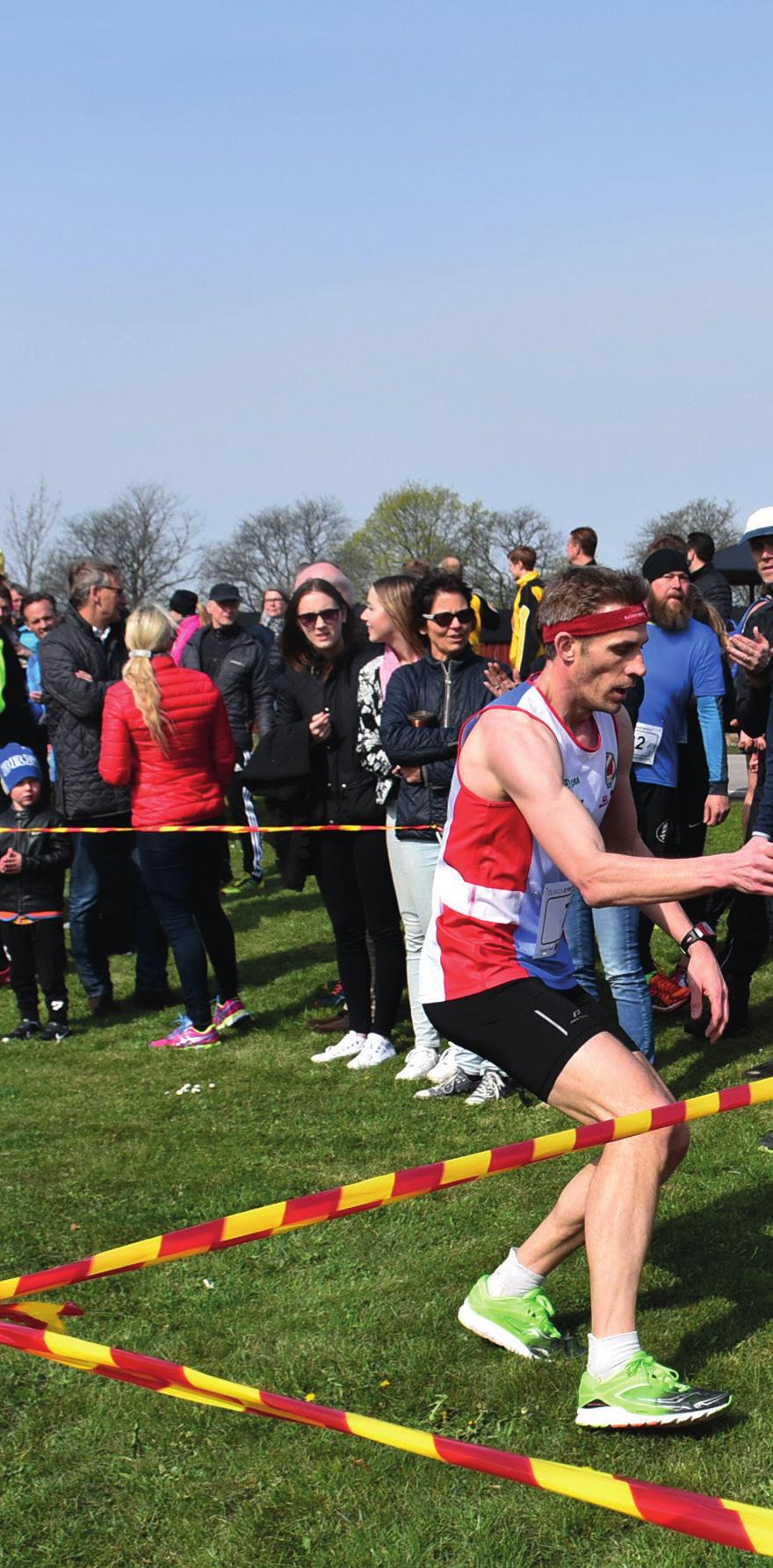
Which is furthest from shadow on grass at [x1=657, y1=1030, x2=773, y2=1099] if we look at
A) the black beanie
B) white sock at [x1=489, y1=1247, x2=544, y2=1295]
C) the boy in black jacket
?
the boy in black jacket

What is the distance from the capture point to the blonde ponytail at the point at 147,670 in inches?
297

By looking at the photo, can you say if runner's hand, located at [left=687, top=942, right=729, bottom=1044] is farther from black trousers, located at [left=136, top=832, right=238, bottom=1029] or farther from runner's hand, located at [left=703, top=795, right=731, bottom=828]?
black trousers, located at [left=136, top=832, right=238, bottom=1029]

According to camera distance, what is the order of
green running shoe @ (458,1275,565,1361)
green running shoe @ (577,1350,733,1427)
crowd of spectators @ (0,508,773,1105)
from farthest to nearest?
1. crowd of spectators @ (0,508,773,1105)
2. green running shoe @ (458,1275,565,1361)
3. green running shoe @ (577,1350,733,1427)

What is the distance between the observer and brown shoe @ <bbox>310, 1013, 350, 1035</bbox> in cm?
798

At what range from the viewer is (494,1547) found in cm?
316

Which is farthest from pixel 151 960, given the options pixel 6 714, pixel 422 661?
pixel 422 661

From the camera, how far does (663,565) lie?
6.60m

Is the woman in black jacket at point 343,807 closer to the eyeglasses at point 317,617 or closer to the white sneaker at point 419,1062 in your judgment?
the eyeglasses at point 317,617

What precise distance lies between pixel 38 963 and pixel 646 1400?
5514 millimetres

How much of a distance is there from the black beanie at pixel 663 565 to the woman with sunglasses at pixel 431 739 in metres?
0.82

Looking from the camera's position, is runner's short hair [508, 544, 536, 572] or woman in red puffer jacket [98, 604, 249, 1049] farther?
runner's short hair [508, 544, 536, 572]

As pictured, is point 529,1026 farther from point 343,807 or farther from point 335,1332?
point 343,807

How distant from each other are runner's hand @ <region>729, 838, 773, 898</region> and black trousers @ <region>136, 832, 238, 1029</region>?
15.9ft

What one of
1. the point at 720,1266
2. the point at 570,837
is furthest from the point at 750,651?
the point at 570,837
